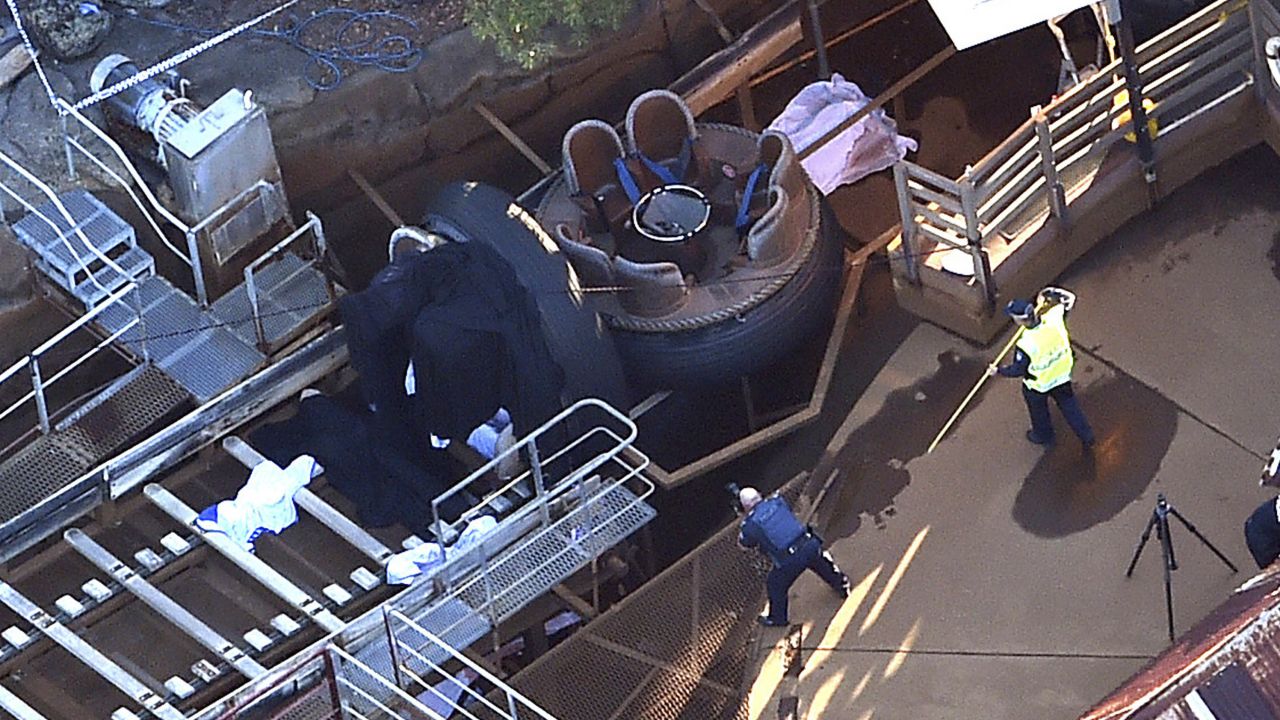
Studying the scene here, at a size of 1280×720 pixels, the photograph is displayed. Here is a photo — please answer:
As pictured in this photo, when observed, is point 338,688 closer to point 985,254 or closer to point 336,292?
point 336,292

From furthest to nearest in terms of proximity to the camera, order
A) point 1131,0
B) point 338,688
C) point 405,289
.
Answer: point 1131,0, point 405,289, point 338,688

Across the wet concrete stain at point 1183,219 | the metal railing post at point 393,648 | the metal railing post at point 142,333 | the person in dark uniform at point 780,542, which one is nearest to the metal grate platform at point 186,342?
the metal railing post at point 142,333

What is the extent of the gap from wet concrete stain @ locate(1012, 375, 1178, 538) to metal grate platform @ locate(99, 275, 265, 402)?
6112 mm

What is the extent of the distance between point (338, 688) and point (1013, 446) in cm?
546

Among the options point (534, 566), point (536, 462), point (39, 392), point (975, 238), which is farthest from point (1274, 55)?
point (39, 392)

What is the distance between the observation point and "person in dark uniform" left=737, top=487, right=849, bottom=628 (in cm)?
1830

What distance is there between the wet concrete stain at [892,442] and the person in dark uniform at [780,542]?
1.07 meters

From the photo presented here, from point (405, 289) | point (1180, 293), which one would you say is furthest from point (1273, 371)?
point (405, 289)

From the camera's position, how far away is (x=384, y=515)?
65.0ft

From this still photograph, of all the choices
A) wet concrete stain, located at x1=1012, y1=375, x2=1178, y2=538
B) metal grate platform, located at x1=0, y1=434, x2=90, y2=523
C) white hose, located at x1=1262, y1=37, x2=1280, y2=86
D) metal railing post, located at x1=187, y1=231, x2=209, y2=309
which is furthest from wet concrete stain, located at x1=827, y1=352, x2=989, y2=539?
metal grate platform, located at x1=0, y1=434, x2=90, y2=523

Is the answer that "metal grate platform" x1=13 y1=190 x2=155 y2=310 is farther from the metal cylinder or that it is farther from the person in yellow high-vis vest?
the person in yellow high-vis vest

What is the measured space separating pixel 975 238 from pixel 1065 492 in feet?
7.15

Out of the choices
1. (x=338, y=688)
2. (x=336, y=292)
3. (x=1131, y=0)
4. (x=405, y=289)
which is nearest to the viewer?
(x=338, y=688)

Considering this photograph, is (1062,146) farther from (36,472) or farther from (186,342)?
(36,472)
